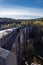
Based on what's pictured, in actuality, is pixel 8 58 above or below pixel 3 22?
above

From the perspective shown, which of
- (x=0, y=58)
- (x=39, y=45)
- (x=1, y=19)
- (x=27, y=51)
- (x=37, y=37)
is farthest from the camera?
(x=1, y=19)

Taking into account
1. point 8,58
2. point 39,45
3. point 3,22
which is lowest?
point 39,45

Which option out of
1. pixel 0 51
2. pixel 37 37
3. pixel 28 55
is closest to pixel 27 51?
pixel 28 55

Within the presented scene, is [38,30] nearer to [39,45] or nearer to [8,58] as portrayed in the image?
[39,45]

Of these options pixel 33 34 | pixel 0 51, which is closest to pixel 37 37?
pixel 33 34

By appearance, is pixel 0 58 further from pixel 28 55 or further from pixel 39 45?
pixel 39 45

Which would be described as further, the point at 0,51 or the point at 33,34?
the point at 33,34

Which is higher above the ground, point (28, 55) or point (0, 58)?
point (0, 58)

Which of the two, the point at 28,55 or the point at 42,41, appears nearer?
the point at 28,55

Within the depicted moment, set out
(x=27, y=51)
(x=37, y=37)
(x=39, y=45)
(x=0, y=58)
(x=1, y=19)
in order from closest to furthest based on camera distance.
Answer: (x=0, y=58) < (x=27, y=51) < (x=39, y=45) < (x=37, y=37) < (x=1, y=19)
